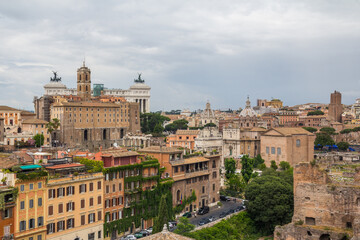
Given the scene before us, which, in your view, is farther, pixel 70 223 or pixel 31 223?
pixel 70 223

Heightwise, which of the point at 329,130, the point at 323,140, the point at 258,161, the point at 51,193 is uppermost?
the point at 329,130

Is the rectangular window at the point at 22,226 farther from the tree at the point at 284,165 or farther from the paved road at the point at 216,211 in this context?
the tree at the point at 284,165

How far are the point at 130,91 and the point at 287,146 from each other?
93898mm

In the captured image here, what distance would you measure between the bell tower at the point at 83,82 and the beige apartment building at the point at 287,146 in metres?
54.5

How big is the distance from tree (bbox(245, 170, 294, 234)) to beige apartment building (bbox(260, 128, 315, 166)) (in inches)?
1502

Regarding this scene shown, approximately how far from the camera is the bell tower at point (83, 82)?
120 m

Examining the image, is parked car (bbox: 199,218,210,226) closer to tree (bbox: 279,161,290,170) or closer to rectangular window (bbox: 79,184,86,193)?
rectangular window (bbox: 79,184,86,193)

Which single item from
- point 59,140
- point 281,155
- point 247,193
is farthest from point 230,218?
point 59,140

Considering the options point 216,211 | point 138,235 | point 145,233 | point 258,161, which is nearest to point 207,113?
point 258,161

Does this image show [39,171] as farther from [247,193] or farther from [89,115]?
[89,115]

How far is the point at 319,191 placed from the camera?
37094 millimetres

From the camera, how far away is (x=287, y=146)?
90.6 m

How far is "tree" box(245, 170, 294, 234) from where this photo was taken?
50.6m

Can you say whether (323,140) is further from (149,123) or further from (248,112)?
(149,123)
